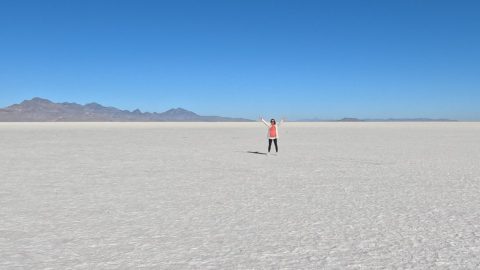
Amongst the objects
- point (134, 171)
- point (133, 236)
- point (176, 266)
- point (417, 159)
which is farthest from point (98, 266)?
point (417, 159)

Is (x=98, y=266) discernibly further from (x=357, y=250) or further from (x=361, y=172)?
(x=361, y=172)

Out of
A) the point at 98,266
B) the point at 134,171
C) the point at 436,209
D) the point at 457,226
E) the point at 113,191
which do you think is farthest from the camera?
the point at 134,171

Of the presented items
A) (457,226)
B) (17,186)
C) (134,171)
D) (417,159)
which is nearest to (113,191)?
(17,186)

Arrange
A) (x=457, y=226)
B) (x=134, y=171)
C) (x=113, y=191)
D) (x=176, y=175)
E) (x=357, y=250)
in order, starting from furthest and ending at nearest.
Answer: (x=134, y=171) → (x=176, y=175) → (x=113, y=191) → (x=457, y=226) → (x=357, y=250)

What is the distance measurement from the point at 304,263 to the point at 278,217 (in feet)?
5.90

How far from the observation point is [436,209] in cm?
637

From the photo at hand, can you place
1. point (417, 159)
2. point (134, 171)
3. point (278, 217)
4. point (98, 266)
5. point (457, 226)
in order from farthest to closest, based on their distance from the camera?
1. point (417, 159)
2. point (134, 171)
3. point (278, 217)
4. point (457, 226)
5. point (98, 266)

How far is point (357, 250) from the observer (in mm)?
4492

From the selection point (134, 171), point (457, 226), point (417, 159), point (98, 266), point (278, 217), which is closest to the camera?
point (98, 266)

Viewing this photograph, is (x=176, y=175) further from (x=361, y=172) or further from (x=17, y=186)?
(x=361, y=172)

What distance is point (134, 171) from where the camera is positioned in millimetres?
10742

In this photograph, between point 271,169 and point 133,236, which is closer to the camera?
point 133,236

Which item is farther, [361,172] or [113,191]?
[361,172]

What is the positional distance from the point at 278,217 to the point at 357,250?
5.16 ft
